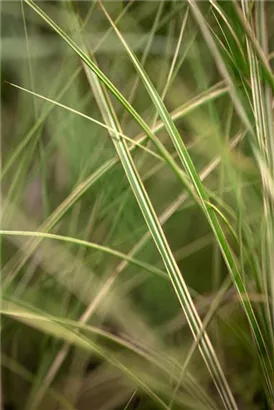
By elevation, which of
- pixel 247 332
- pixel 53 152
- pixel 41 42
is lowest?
pixel 247 332

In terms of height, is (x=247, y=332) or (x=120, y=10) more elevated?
(x=120, y=10)

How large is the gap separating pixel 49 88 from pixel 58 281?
19 centimetres

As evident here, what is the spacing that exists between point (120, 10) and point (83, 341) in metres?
0.31

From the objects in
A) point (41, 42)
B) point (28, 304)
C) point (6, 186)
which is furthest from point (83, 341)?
point (41, 42)

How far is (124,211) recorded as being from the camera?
1.61ft

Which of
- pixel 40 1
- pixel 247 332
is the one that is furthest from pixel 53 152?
pixel 247 332

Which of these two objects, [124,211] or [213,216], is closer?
[213,216]

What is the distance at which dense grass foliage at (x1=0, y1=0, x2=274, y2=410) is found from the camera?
42cm

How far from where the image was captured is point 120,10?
508 millimetres

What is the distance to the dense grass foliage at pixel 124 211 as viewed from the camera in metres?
0.42

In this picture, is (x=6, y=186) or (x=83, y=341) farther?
(x=6, y=186)

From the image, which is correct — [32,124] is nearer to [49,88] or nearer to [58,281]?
[49,88]

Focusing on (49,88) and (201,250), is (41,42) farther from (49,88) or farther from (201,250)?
(201,250)

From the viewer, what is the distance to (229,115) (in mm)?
450
